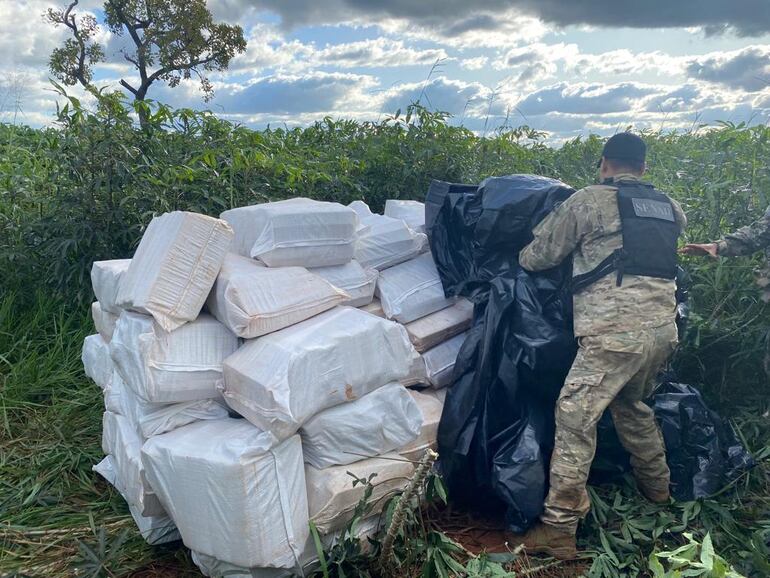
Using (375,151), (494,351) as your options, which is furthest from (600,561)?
(375,151)

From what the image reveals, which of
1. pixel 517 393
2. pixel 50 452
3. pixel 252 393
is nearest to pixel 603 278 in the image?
pixel 517 393

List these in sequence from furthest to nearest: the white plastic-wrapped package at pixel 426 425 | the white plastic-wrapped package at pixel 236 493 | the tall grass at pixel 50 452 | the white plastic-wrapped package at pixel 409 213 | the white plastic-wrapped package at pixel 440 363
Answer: the white plastic-wrapped package at pixel 409 213 < the white plastic-wrapped package at pixel 440 363 < the white plastic-wrapped package at pixel 426 425 < the tall grass at pixel 50 452 < the white plastic-wrapped package at pixel 236 493

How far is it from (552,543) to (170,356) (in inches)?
71.2

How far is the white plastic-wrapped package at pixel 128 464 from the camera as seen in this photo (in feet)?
8.13

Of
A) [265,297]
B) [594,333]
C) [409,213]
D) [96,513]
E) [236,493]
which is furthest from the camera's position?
[409,213]

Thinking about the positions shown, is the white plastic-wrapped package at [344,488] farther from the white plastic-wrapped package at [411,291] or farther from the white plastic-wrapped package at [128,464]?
the white plastic-wrapped package at [411,291]

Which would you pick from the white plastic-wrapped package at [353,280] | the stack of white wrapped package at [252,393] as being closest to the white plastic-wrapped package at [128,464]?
the stack of white wrapped package at [252,393]

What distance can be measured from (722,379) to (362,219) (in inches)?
91.8

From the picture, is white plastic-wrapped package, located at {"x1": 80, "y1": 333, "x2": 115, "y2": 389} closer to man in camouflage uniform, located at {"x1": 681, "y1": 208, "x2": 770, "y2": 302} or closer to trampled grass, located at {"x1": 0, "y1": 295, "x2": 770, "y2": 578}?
trampled grass, located at {"x1": 0, "y1": 295, "x2": 770, "y2": 578}

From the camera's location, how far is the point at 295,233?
3.00 m

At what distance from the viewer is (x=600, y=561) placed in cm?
254

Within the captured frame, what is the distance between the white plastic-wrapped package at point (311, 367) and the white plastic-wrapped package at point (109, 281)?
32.1 inches

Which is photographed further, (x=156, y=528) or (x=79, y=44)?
(x=79, y=44)

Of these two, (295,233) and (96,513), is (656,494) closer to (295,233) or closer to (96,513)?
(295,233)
